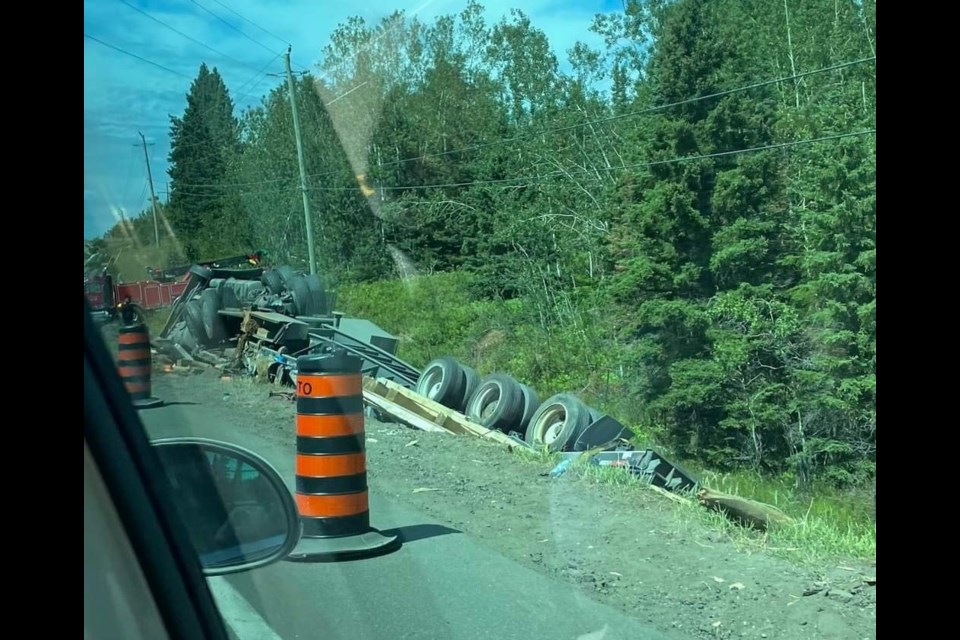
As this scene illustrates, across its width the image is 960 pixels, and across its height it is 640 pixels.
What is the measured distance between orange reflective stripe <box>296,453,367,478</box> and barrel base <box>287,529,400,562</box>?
0.32 m

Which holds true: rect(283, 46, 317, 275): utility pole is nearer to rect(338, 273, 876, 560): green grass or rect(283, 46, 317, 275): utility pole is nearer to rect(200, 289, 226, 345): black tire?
rect(338, 273, 876, 560): green grass

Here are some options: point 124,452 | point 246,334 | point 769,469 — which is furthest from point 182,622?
point 769,469

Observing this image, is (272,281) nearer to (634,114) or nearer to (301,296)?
(301,296)

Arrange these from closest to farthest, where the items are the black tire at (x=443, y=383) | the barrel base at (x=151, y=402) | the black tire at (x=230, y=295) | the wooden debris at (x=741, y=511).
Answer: the barrel base at (x=151, y=402)
the wooden debris at (x=741, y=511)
the black tire at (x=230, y=295)
the black tire at (x=443, y=383)

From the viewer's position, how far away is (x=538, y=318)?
54.9ft

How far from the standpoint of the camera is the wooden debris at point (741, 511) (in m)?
6.19

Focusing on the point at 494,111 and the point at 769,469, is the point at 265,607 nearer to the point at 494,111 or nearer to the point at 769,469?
the point at 769,469

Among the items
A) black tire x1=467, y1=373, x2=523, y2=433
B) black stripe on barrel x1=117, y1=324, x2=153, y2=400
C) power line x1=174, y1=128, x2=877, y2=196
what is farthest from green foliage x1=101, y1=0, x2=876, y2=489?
black stripe on barrel x1=117, y1=324, x2=153, y2=400

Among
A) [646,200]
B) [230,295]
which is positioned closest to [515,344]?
[646,200]

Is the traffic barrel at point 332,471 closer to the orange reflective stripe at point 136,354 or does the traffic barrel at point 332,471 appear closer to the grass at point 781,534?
the orange reflective stripe at point 136,354

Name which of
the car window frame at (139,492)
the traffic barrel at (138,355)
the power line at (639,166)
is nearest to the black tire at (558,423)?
the power line at (639,166)

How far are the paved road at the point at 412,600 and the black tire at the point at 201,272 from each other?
2.14m
